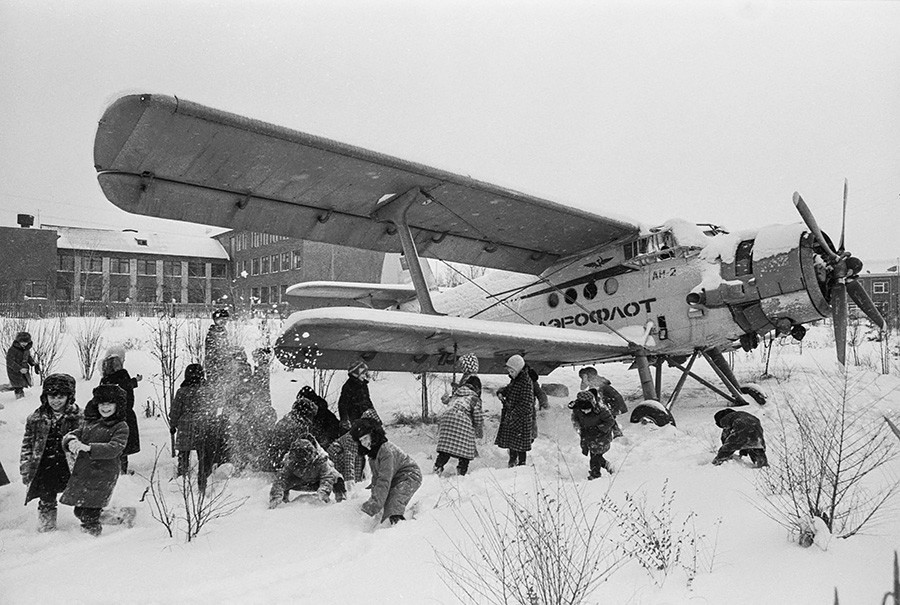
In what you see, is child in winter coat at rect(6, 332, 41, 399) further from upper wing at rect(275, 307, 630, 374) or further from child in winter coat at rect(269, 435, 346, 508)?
child in winter coat at rect(269, 435, 346, 508)

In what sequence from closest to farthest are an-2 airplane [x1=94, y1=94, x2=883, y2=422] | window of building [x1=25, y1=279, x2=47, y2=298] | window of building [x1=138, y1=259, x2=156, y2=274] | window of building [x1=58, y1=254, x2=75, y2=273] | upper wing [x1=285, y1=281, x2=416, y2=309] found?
an-2 airplane [x1=94, y1=94, x2=883, y2=422] < upper wing [x1=285, y1=281, x2=416, y2=309] < window of building [x1=25, y1=279, x2=47, y2=298] < window of building [x1=58, y1=254, x2=75, y2=273] < window of building [x1=138, y1=259, x2=156, y2=274]

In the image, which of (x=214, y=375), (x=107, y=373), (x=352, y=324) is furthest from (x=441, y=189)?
(x=107, y=373)

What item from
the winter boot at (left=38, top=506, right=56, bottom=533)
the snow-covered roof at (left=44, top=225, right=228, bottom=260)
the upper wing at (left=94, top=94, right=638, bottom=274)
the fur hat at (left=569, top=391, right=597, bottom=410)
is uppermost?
the snow-covered roof at (left=44, top=225, right=228, bottom=260)

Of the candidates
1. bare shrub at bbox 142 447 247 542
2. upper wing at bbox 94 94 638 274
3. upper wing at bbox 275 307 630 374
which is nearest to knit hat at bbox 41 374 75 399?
bare shrub at bbox 142 447 247 542

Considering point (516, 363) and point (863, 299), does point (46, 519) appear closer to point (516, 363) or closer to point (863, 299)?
point (516, 363)

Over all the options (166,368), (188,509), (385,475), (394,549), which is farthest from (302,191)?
(394,549)

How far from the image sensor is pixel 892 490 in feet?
10.9

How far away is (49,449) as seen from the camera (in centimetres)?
445

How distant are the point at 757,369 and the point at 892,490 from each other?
11.3 m

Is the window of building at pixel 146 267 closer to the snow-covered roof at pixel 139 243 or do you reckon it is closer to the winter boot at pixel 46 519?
the snow-covered roof at pixel 139 243

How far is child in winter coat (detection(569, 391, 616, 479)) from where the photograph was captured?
17.6 feet

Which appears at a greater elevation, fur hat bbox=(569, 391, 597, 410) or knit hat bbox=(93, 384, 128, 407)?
knit hat bbox=(93, 384, 128, 407)

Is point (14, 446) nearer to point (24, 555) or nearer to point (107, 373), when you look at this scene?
point (107, 373)

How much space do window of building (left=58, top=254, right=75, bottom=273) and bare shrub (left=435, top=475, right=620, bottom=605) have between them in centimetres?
3687
